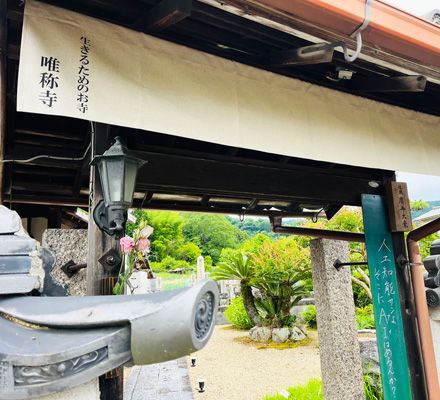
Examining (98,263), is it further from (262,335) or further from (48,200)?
(262,335)

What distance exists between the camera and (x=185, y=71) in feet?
7.39

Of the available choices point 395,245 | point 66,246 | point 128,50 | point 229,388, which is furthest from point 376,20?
point 229,388

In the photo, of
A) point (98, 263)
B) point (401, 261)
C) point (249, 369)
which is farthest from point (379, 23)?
point (249, 369)

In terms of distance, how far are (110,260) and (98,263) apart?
0.08 metres

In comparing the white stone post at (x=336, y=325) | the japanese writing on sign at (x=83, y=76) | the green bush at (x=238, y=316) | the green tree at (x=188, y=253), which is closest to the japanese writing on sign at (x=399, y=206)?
the white stone post at (x=336, y=325)

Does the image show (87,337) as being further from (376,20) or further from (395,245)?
(395,245)

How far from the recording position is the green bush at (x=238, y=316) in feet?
46.6

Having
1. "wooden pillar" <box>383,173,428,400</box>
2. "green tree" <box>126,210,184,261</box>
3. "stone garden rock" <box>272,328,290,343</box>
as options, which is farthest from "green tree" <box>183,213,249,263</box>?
"wooden pillar" <box>383,173,428,400</box>

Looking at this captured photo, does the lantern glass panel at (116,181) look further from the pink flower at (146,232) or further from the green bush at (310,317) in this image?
the green bush at (310,317)

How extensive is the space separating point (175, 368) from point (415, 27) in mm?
8114

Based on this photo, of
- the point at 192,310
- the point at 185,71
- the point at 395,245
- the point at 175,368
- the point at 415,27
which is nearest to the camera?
the point at 192,310

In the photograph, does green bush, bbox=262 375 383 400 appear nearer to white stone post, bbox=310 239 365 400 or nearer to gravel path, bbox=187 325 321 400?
white stone post, bbox=310 239 365 400

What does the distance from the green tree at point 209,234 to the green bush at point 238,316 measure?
31.3 m

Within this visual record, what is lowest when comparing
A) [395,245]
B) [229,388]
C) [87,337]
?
[229,388]
